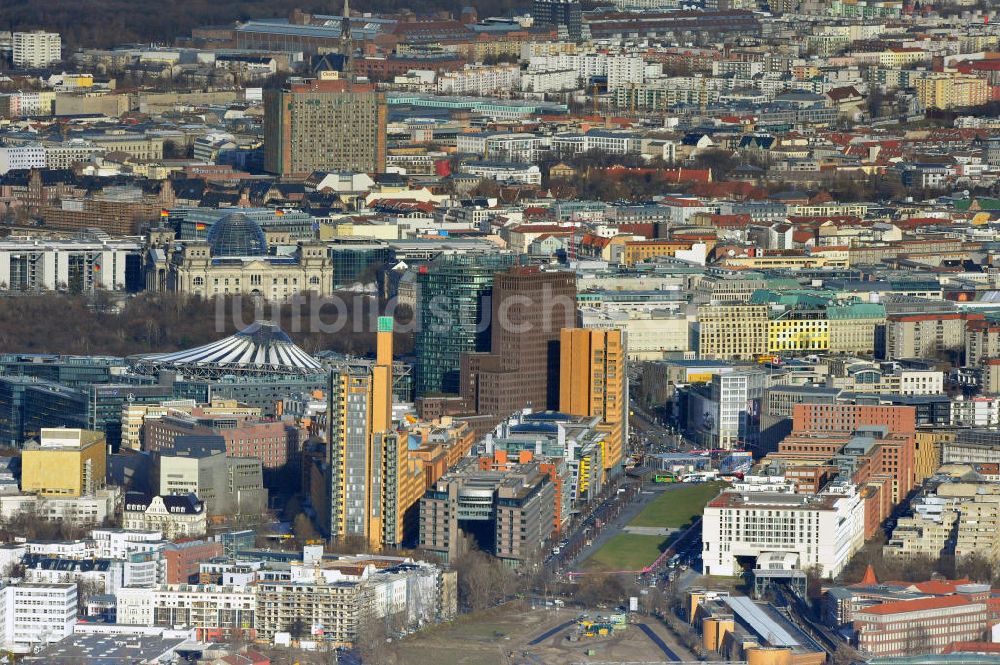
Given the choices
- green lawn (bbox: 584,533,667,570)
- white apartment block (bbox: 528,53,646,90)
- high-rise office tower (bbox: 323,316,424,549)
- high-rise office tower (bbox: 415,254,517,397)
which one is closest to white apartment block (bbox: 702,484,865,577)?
green lawn (bbox: 584,533,667,570)

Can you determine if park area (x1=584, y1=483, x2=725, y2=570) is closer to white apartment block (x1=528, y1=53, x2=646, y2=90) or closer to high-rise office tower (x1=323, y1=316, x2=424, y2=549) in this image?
high-rise office tower (x1=323, y1=316, x2=424, y2=549)

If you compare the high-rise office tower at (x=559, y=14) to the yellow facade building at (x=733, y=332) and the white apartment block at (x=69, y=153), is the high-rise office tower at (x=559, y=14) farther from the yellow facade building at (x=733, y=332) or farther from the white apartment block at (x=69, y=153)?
the yellow facade building at (x=733, y=332)

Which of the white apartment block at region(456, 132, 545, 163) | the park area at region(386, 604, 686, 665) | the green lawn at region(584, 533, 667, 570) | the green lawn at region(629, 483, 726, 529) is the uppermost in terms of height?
the white apartment block at region(456, 132, 545, 163)

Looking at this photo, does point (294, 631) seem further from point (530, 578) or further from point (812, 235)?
point (812, 235)

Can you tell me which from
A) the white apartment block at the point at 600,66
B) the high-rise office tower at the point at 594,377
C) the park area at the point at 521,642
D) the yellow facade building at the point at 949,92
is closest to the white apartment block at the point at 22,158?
the white apartment block at the point at 600,66

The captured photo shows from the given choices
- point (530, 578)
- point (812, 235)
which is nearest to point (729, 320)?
point (812, 235)

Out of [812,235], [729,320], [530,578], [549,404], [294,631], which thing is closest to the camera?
[294,631]
